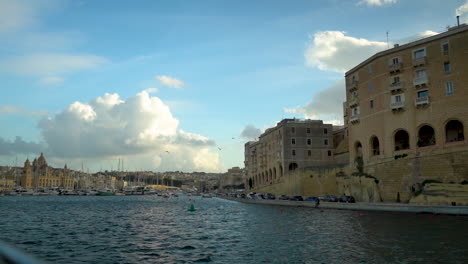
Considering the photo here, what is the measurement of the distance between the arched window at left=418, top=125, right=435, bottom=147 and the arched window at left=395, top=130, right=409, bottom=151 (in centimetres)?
314

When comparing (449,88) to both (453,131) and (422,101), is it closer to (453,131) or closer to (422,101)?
(422,101)

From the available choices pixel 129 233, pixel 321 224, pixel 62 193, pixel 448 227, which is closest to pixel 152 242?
pixel 129 233

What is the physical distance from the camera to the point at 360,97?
6450 centimetres

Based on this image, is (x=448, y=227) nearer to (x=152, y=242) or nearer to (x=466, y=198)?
(x=466, y=198)

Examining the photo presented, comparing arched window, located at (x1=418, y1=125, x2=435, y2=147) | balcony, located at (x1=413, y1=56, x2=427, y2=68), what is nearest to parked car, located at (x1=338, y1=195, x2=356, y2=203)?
arched window, located at (x1=418, y1=125, x2=435, y2=147)

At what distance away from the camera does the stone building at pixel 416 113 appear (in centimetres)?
4938

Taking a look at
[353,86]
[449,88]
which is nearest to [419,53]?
[449,88]

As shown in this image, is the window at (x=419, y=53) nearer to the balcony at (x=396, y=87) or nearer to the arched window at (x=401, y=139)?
the balcony at (x=396, y=87)

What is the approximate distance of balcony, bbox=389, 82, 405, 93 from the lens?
182 feet

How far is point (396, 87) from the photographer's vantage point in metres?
56.0

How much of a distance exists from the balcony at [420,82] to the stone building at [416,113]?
122 millimetres

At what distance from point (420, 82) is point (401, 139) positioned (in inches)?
385

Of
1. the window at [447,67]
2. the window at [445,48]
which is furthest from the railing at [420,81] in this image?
the window at [445,48]

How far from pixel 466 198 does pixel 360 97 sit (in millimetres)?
25264
